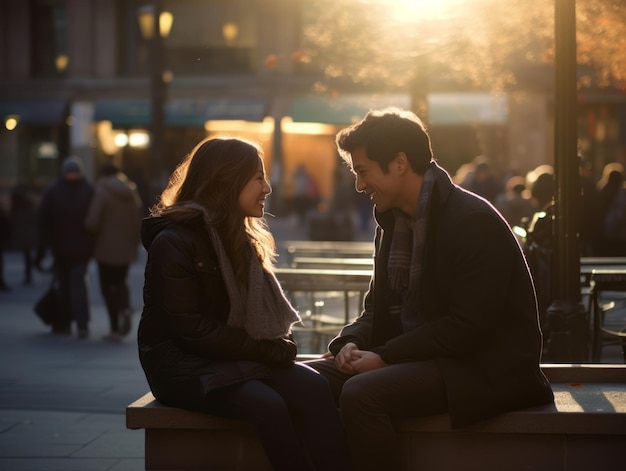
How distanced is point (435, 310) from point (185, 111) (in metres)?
32.1

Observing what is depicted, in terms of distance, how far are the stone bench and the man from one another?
0.10 metres

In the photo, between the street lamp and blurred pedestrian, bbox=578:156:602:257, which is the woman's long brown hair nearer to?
blurred pedestrian, bbox=578:156:602:257

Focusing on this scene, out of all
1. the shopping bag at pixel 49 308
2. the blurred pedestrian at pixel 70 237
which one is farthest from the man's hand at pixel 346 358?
the shopping bag at pixel 49 308

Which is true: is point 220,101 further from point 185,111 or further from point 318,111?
point 318,111

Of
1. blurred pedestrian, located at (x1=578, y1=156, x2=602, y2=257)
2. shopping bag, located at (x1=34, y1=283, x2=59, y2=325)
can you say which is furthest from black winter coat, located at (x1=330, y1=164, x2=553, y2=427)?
blurred pedestrian, located at (x1=578, y1=156, x2=602, y2=257)

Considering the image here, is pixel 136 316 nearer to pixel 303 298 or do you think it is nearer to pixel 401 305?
pixel 303 298

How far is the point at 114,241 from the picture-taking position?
39.9 ft

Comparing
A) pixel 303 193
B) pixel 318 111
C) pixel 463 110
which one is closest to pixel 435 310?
pixel 303 193

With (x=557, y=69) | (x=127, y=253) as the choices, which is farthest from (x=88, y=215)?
(x=557, y=69)

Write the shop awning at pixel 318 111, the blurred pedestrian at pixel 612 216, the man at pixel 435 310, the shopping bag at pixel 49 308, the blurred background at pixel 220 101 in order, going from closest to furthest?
1. the man at pixel 435 310
2. the shopping bag at pixel 49 308
3. the blurred pedestrian at pixel 612 216
4. the blurred background at pixel 220 101
5. the shop awning at pixel 318 111

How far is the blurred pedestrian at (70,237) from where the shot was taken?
12.3 m

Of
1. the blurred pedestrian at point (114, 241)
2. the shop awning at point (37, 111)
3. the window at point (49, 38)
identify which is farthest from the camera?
the window at point (49, 38)

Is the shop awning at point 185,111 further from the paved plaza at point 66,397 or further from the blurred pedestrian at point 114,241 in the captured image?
the blurred pedestrian at point 114,241

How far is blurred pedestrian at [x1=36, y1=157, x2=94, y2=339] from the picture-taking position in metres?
12.3
